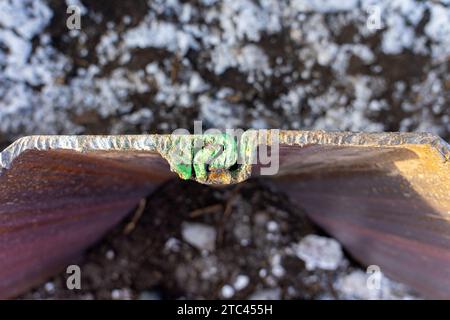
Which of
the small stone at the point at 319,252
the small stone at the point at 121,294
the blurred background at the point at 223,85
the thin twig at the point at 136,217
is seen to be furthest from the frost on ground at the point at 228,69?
the small stone at the point at 121,294

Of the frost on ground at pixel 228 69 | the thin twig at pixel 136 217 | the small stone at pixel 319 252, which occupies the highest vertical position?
the frost on ground at pixel 228 69

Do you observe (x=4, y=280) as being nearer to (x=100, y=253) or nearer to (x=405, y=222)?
(x=100, y=253)

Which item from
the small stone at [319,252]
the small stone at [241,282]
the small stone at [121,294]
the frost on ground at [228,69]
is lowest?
the small stone at [121,294]

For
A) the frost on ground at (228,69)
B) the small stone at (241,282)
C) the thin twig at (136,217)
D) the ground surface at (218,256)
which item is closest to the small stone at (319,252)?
the ground surface at (218,256)

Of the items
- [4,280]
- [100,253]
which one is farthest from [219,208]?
[4,280]

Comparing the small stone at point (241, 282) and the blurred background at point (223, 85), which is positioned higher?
the blurred background at point (223, 85)

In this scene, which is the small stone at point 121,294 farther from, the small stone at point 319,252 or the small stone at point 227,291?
the small stone at point 319,252

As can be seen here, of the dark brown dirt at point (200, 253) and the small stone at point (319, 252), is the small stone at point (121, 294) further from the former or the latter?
the small stone at point (319, 252)

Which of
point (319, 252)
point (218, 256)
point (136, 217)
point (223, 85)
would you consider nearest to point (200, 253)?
point (218, 256)
